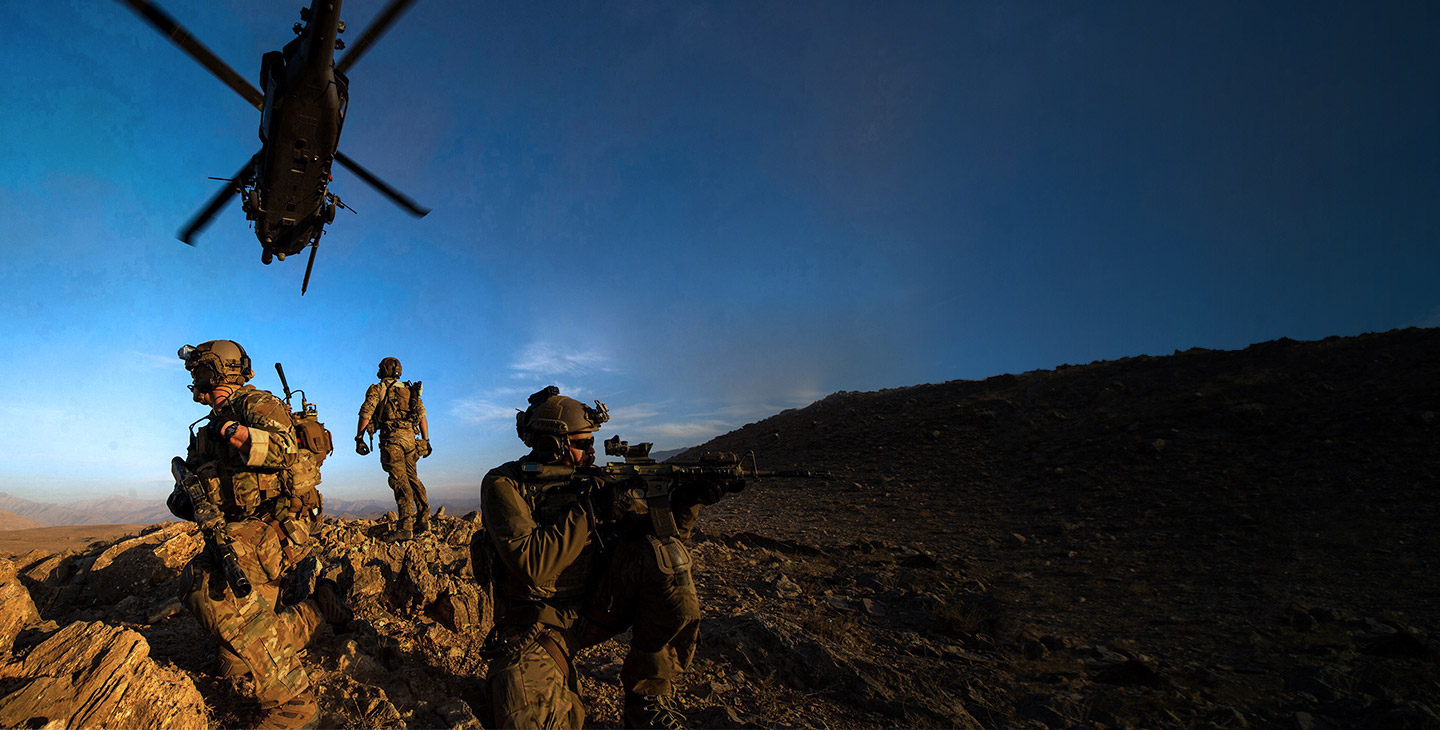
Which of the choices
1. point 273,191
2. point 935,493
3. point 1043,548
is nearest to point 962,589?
point 1043,548

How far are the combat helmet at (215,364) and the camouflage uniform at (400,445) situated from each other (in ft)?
15.9

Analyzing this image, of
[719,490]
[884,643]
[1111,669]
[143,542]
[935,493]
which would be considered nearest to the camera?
[719,490]

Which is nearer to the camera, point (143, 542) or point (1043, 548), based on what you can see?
point (143, 542)

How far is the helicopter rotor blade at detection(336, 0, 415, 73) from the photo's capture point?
8.38 metres

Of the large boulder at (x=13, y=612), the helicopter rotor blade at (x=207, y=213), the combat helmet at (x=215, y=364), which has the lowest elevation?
the large boulder at (x=13, y=612)

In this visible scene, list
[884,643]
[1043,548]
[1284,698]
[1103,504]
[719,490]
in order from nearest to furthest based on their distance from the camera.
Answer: [719,490] < [1284,698] < [884,643] < [1043,548] < [1103,504]

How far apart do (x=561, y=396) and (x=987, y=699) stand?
13.7ft

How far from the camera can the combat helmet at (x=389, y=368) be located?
9242 mm

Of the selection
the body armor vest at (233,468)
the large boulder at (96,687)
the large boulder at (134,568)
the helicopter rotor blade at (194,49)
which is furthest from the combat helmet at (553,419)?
the helicopter rotor blade at (194,49)

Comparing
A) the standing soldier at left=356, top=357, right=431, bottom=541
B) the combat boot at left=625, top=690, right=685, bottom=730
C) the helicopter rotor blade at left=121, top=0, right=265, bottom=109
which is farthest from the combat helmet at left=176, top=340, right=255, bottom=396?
the helicopter rotor blade at left=121, top=0, right=265, bottom=109

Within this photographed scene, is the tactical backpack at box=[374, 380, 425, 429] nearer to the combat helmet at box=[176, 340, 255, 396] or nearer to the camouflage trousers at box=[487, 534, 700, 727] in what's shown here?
the combat helmet at box=[176, 340, 255, 396]

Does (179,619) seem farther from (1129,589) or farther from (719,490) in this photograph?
(1129,589)

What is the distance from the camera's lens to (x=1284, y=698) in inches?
161

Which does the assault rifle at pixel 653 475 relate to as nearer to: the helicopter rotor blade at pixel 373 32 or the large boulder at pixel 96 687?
the large boulder at pixel 96 687
